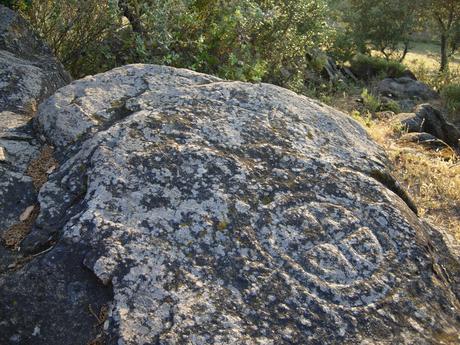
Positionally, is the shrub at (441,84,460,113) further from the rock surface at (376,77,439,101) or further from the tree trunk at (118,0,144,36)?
the tree trunk at (118,0,144,36)

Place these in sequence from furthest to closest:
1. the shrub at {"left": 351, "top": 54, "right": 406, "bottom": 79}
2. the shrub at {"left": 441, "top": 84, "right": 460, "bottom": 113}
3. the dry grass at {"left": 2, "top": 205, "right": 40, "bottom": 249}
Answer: the shrub at {"left": 351, "top": 54, "right": 406, "bottom": 79} < the shrub at {"left": 441, "top": 84, "right": 460, "bottom": 113} < the dry grass at {"left": 2, "top": 205, "right": 40, "bottom": 249}

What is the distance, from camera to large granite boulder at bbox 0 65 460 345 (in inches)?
77.8

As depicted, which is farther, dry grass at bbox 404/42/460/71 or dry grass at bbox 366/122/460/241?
dry grass at bbox 404/42/460/71

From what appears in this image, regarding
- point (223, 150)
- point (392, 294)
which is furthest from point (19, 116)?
point (392, 294)

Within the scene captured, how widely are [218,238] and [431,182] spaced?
3819 mm

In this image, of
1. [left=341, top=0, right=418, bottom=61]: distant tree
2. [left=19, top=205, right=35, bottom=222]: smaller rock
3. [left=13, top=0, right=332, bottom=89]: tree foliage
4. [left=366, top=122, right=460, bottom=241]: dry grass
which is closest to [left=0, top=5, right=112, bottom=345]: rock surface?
[left=19, top=205, right=35, bottom=222]: smaller rock

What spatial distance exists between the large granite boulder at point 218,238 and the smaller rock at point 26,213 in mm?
88

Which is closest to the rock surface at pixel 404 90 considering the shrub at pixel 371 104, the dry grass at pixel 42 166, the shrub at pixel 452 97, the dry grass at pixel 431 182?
the shrub at pixel 452 97

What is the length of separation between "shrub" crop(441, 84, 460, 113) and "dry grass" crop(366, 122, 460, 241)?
741cm

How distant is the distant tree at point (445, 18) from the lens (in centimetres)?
1833

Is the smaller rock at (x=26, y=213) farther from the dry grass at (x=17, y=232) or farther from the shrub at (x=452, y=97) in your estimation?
the shrub at (x=452, y=97)

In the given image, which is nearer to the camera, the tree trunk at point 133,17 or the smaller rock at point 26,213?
the smaller rock at point 26,213

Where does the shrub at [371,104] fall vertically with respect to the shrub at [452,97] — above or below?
above

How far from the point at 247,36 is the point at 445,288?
5290mm
